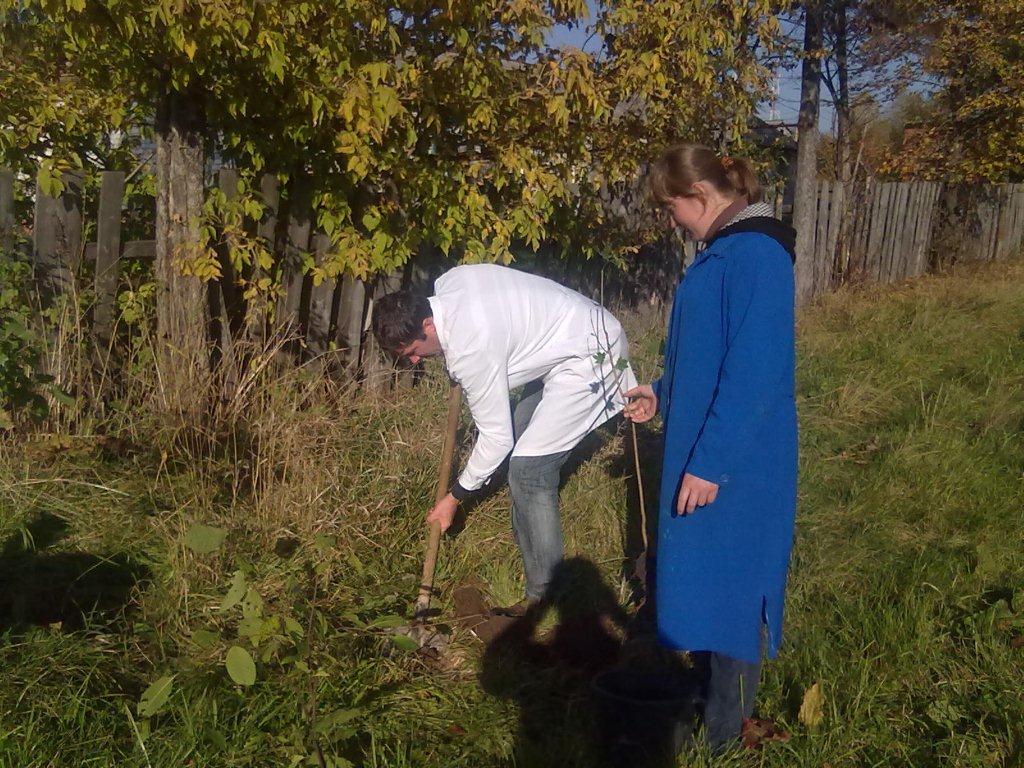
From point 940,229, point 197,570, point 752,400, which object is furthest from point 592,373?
point 940,229

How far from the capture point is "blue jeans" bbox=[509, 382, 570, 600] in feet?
12.1

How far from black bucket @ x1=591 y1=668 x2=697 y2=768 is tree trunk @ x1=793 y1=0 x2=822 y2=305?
25.9ft

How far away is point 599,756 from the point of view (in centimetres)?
294

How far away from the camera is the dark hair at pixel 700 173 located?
2.60 metres

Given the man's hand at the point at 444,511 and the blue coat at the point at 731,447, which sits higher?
the blue coat at the point at 731,447

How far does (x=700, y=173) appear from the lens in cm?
260

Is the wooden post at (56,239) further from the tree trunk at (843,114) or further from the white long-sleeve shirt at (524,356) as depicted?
the tree trunk at (843,114)

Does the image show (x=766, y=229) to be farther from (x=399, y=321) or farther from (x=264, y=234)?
(x=264, y=234)

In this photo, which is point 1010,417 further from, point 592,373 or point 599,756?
point 599,756

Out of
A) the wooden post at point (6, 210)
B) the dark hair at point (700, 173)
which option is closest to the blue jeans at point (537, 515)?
the dark hair at point (700, 173)

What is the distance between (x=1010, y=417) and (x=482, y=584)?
348 centimetres

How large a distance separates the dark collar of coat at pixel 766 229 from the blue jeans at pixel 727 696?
1138mm

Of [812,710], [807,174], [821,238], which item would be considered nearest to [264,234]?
[812,710]

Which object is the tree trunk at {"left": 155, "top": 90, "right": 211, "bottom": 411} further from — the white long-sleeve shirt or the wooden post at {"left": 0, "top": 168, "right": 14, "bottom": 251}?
the white long-sleeve shirt
